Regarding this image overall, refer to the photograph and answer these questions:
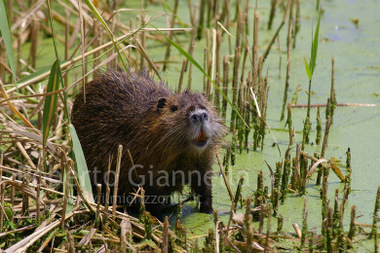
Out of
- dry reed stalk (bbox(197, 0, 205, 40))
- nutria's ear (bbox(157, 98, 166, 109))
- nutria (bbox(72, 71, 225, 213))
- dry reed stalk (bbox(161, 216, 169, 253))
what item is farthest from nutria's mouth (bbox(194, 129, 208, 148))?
dry reed stalk (bbox(197, 0, 205, 40))

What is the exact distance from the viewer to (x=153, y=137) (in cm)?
309

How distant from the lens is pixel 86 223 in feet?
9.77

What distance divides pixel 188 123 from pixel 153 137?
0.25 metres

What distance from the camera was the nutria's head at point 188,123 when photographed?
293cm

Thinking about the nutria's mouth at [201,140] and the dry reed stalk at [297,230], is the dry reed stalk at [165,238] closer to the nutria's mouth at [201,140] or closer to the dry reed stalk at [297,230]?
the nutria's mouth at [201,140]

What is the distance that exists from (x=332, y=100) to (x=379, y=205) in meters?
1.39

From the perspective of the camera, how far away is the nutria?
2.98 metres

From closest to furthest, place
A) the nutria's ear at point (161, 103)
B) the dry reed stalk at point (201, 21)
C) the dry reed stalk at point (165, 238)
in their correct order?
the dry reed stalk at point (165, 238) < the nutria's ear at point (161, 103) < the dry reed stalk at point (201, 21)

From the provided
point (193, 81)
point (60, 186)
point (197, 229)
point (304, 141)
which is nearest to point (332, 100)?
point (304, 141)

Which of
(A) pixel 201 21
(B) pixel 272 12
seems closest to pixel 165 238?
(A) pixel 201 21

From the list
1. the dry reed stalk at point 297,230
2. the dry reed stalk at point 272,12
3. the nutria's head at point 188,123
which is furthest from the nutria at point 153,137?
the dry reed stalk at point 272,12

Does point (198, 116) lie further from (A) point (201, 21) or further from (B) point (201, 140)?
(A) point (201, 21)

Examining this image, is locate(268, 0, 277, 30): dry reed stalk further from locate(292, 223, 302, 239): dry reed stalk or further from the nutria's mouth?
locate(292, 223, 302, 239): dry reed stalk

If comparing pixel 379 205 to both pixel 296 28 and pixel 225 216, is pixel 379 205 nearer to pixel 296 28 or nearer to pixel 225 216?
pixel 225 216
